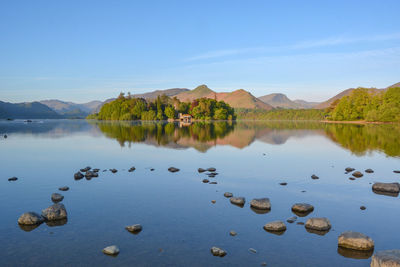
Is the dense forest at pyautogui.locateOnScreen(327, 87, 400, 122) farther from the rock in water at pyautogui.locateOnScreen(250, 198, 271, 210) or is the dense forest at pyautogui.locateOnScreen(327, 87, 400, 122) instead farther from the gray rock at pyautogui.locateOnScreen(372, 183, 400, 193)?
the rock in water at pyautogui.locateOnScreen(250, 198, 271, 210)

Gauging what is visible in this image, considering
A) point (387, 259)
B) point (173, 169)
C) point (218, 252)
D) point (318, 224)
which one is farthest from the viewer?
point (173, 169)

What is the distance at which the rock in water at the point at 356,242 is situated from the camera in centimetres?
1199

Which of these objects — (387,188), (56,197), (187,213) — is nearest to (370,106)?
(387,188)

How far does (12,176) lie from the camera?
26.2m

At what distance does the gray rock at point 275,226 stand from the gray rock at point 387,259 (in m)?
4.36

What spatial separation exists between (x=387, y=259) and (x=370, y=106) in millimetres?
161213

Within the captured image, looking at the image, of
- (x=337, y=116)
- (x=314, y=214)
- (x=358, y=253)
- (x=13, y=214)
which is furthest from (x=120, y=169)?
(x=337, y=116)

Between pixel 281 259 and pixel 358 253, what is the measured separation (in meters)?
3.56

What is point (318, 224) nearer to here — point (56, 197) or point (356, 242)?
point (356, 242)

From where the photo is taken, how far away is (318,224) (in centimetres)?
1402

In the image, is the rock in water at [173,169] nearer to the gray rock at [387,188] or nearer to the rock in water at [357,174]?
the rock in water at [357,174]

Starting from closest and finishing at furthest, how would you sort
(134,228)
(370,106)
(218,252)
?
(218,252), (134,228), (370,106)

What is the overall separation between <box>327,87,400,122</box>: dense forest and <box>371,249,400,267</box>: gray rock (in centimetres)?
14371

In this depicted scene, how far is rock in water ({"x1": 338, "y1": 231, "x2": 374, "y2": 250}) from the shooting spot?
39.3 ft
